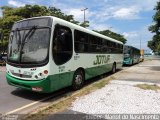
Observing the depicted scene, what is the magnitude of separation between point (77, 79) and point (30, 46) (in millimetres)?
2820

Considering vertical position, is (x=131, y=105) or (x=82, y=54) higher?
(x=82, y=54)

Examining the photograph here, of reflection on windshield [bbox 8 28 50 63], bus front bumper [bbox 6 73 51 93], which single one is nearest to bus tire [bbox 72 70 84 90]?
bus front bumper [bbox 6 73 51 93]

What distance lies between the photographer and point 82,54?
9859mm

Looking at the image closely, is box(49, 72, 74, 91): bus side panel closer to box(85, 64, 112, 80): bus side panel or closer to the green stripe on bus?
the green stripe on bus

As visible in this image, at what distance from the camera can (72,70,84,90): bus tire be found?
9.19 meters

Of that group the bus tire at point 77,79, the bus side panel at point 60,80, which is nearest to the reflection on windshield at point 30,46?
the bus side panel at point 60,80

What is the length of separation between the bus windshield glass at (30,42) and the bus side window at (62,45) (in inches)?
14.2

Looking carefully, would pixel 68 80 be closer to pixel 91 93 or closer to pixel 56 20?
pixel 91 93

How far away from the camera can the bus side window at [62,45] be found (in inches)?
298

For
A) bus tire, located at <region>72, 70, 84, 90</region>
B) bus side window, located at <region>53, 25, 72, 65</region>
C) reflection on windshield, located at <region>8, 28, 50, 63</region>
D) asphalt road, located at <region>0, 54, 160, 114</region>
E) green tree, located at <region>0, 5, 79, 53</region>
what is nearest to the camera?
asphalt road, located at <region>0, 54, 160, 114</region>

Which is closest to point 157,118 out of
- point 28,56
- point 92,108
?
point 92,108

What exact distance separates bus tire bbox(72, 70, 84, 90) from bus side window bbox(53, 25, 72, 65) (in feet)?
3.66

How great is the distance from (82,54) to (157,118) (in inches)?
199

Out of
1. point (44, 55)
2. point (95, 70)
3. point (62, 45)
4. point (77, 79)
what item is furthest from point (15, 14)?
→ point (44, 55)
